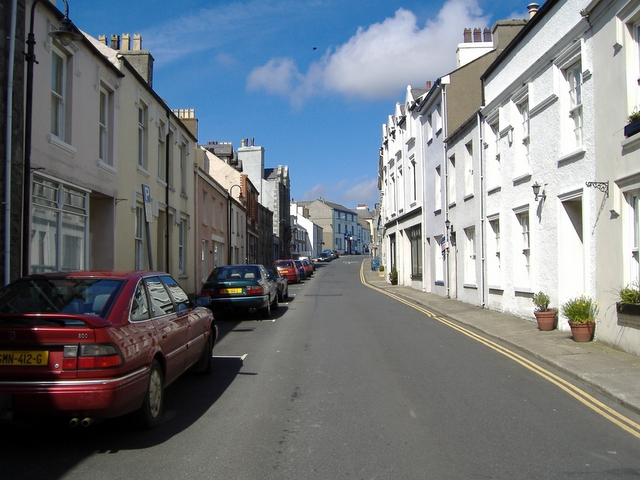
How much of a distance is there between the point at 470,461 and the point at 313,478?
139cm

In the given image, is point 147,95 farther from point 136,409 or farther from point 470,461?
point 470,461

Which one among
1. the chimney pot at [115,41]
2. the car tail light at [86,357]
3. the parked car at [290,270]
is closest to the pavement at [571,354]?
the car tail light at [86,357]

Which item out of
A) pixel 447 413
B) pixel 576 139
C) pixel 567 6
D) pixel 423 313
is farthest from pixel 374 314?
pixel 447 413

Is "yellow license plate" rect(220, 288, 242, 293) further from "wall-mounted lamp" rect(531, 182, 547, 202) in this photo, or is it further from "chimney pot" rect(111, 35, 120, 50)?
"chimney pot" rect(111, 35, 120, 50)

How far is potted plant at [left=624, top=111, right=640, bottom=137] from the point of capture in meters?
9.05

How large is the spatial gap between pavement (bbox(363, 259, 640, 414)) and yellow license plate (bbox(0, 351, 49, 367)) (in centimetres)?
616

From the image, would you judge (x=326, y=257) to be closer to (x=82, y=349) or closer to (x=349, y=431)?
(x=349, y=431)

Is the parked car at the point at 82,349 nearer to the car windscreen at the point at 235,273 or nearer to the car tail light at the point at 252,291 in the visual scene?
the car tail light at the point at 252,291

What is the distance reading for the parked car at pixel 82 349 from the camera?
4.89m

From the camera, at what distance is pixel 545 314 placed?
12484mm

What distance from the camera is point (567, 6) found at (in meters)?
12.2

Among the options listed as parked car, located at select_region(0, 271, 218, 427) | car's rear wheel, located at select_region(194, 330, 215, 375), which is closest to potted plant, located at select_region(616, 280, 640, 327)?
car's rear wheel, located at select_region(194, 330, 215, 375)

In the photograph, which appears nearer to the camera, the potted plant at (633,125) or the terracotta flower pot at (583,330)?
the potted plant at (633,125)

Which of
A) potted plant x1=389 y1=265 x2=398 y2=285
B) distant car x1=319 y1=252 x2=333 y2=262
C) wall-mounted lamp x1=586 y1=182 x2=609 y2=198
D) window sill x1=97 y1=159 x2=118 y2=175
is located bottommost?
potted plant x1=389 y1=265 x2=398 y2=285
